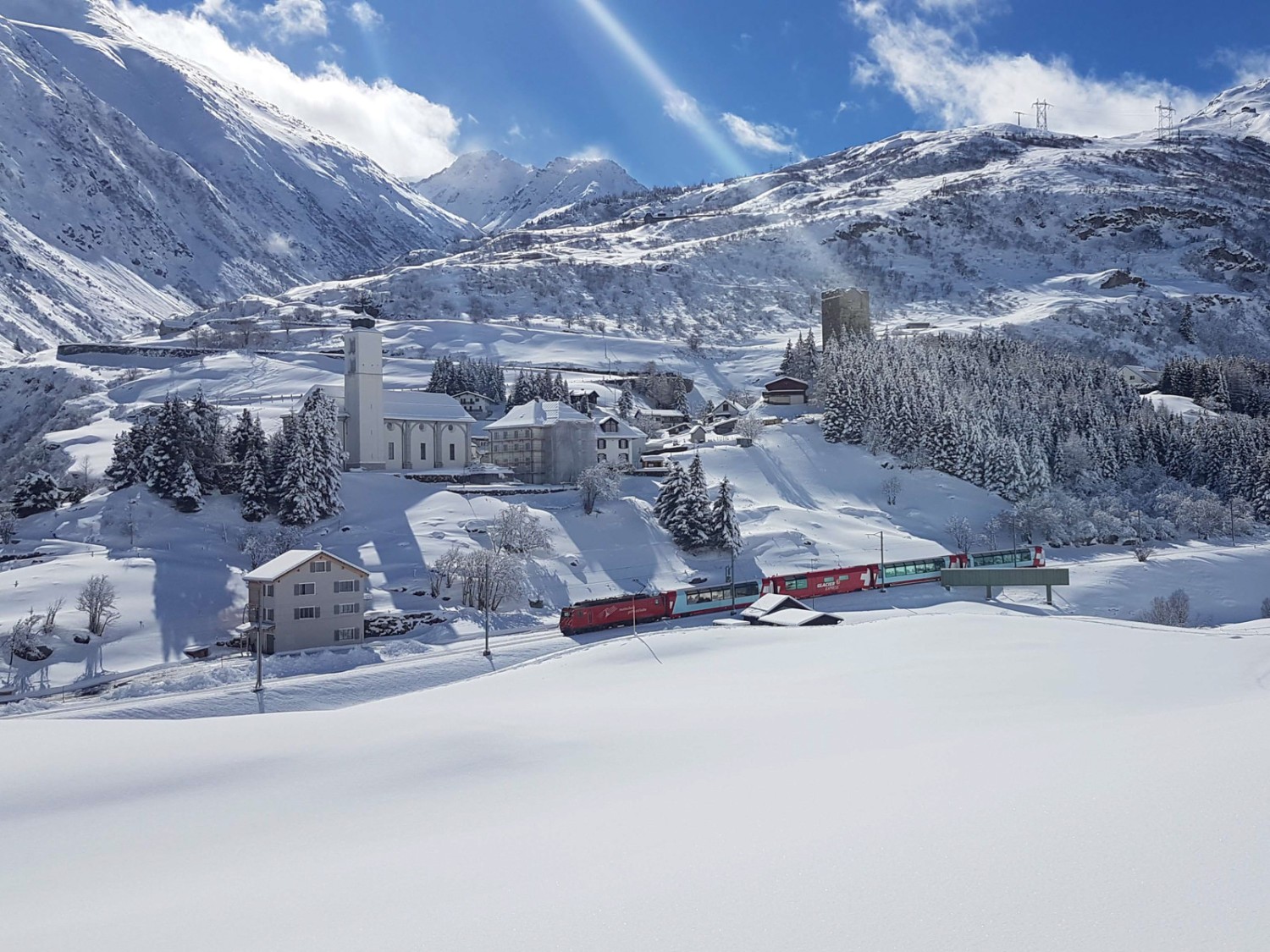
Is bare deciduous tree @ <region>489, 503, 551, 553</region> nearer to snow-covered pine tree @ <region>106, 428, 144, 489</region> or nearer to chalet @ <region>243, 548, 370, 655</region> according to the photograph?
chalet @ <region>243, 548, 370, 655</region>

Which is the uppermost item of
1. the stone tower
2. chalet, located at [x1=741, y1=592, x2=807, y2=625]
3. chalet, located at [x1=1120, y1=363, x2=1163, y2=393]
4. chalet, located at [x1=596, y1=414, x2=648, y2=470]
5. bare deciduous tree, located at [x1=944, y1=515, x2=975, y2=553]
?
the stone tower

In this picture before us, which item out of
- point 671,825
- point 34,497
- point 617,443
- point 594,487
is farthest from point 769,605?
point 34,497

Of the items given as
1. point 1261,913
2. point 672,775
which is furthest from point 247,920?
point 1261,913

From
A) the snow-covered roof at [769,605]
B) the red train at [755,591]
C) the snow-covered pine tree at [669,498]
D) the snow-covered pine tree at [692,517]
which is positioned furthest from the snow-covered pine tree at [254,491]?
the snow-covered roof at [769,605]

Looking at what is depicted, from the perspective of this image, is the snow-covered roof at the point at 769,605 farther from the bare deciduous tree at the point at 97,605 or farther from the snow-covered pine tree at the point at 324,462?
the bare deciduous tree at the point at 97,605

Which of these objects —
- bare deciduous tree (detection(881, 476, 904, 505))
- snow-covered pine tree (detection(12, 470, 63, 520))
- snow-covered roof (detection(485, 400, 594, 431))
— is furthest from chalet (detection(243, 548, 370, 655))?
bare deciduous tree (detection(881, 476, 904, 505))

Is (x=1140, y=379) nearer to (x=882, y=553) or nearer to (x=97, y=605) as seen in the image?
(x=882, y=553)

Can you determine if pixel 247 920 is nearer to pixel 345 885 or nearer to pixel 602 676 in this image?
pixel 345 885
